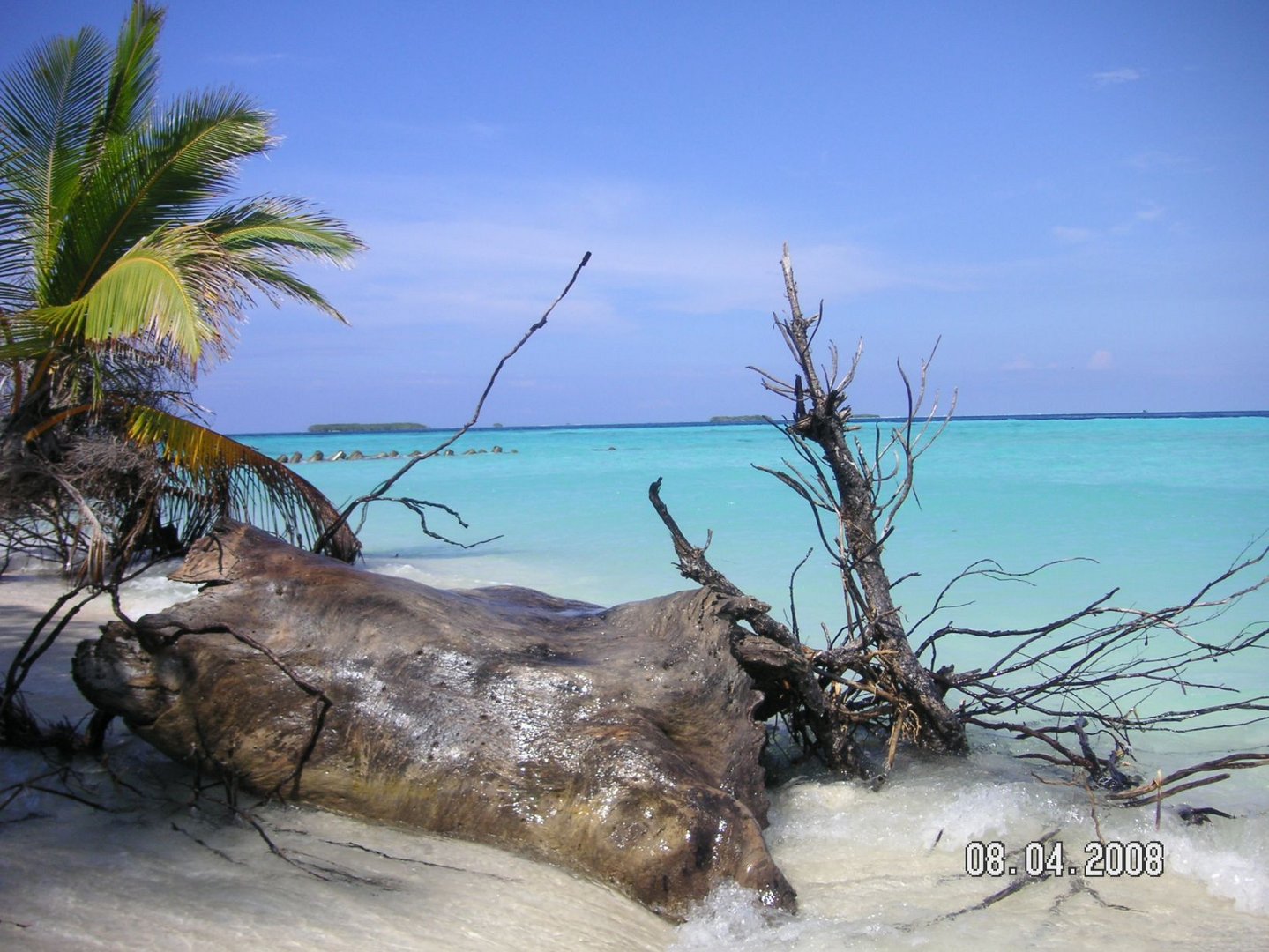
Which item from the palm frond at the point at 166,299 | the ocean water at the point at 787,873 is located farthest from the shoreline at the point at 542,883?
the palm frond at the point at 166,299

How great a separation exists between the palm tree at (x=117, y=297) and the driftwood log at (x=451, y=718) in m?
2.72

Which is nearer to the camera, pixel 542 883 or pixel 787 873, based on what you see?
pixel 542 883

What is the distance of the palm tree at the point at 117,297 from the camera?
6.41 metres

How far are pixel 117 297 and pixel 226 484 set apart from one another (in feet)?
5.55

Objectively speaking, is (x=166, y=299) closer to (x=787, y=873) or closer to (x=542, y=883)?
(x=542, y=883)

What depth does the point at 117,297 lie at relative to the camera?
5.80 m

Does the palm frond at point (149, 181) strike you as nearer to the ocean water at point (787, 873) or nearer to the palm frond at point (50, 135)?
the palm frond at point (50, 135)

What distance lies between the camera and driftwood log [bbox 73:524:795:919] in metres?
2.69

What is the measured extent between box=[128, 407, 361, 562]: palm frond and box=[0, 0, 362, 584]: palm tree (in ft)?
0.04

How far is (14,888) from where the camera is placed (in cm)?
209

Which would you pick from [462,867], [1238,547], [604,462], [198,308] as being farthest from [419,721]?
[604,462]
